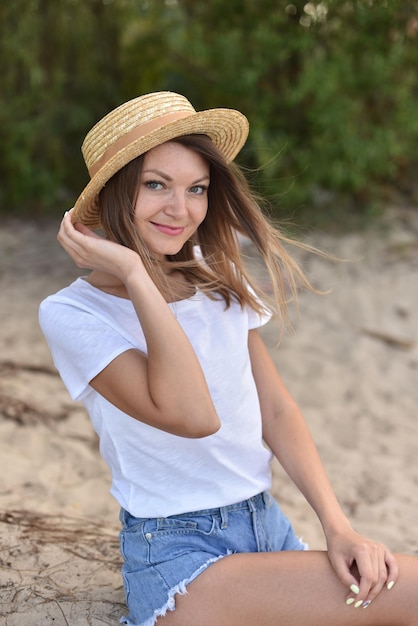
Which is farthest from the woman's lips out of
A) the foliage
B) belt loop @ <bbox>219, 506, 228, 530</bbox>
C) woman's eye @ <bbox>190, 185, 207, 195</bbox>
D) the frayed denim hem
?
the foliage

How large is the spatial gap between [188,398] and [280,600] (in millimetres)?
499

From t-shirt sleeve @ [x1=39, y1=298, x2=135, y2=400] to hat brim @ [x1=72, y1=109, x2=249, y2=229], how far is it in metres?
0.26

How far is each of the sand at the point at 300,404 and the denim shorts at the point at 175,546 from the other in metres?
0.30

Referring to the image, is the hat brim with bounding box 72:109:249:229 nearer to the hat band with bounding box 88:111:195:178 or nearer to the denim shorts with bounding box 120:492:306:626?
the hat band with bounding box 88:111:195:178

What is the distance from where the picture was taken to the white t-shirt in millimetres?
1903

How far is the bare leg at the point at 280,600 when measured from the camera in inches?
71.6

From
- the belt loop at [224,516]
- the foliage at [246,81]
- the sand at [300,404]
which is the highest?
the foliage at [246,81]

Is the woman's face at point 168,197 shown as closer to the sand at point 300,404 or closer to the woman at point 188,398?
the woman at point 188,398

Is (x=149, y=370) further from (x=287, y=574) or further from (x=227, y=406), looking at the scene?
(x=287, y=574)

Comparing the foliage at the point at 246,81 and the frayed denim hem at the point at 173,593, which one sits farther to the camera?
the foliage at the point at 246,81

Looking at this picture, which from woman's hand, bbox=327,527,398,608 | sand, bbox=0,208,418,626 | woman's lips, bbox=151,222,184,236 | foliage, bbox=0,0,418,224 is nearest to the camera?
woman's hand, bbox=327,527,398,608

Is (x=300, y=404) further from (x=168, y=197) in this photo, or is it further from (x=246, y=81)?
(x=246, y=81)

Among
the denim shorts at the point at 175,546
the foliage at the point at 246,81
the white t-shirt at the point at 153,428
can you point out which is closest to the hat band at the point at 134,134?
the white t-shirt at the point at 153,428

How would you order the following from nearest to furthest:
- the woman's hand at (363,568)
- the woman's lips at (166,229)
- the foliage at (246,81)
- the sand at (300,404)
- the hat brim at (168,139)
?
1. the woman's hand at (363,568)
2. the hat brim at (168,139)
3. the woman's lips at (166,229)
4. the sand at (300,404)
5. the foliage at (246,81)
